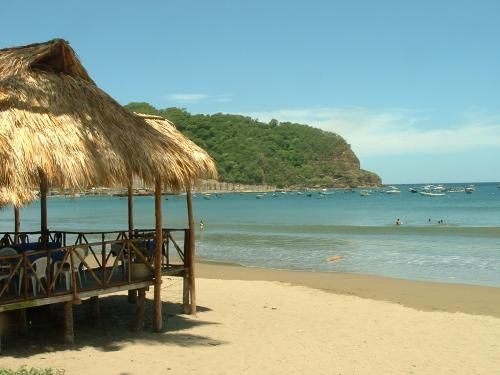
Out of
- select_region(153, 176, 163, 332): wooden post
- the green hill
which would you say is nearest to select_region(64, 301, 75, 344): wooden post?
select_region(153, 176, 163, 332): wooden post

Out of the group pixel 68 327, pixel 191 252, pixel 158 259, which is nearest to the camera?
pixel 68 327

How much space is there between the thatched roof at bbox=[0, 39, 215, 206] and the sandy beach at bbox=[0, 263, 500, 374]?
2.29 m

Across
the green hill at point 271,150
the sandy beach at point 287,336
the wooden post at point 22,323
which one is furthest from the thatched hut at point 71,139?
the green hill at point 271,150

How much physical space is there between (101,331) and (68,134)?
3204 millimetres

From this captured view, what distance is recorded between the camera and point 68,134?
303 inches

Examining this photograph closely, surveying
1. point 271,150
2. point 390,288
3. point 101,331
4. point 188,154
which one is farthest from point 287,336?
point 271,150

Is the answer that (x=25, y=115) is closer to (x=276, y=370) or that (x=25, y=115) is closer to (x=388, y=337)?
(x=276, y=370)

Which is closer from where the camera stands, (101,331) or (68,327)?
(68,327)

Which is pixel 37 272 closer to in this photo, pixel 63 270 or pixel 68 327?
pixel 63 270

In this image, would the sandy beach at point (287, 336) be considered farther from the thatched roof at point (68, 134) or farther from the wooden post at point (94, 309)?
the thatched roof at point (68, 134)

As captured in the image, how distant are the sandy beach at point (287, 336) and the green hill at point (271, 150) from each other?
102 m

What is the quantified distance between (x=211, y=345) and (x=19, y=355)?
255cm

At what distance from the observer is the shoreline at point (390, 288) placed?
40.2 ft

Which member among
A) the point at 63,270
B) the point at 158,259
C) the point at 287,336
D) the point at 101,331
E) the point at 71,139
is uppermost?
the point at 71,139
